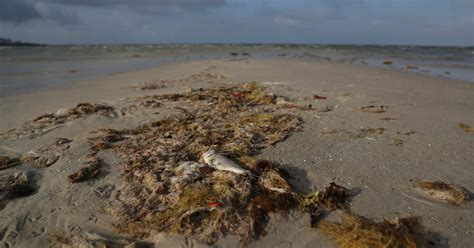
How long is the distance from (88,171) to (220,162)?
1.57 m

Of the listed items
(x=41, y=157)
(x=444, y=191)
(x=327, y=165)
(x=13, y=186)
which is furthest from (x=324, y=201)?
(x=41, y=157)

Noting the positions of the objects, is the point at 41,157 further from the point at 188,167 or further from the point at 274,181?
the point at 274,181

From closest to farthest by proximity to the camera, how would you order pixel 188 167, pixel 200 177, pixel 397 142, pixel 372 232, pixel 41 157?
pixel 372 232
pixel 200 177
pixel 188 167
pixel 41 157
pixel 397 142

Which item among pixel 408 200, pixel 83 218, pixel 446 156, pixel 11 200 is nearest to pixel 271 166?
pixel 408 200

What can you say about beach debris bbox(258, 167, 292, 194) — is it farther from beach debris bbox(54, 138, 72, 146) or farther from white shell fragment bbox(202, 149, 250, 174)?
beach debris bbox(54, 138, 72, 146)

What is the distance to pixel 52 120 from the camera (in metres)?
7.15

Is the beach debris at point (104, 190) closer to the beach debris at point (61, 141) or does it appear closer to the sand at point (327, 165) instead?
the sand at point (327, 165)

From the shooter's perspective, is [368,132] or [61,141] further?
[368,132]

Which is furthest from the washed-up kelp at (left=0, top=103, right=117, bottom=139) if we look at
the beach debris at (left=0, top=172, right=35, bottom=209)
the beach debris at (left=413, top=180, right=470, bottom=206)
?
the beach debris at (left=413, top=180, right=470, bottom=206)

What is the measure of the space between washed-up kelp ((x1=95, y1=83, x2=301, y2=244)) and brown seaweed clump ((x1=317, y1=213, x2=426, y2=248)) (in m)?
0.51

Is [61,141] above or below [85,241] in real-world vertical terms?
above

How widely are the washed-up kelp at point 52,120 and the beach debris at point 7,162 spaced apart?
43.6 inches

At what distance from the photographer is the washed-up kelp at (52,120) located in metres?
6.48

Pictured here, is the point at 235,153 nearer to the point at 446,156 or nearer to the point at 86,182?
the point at 86,182
